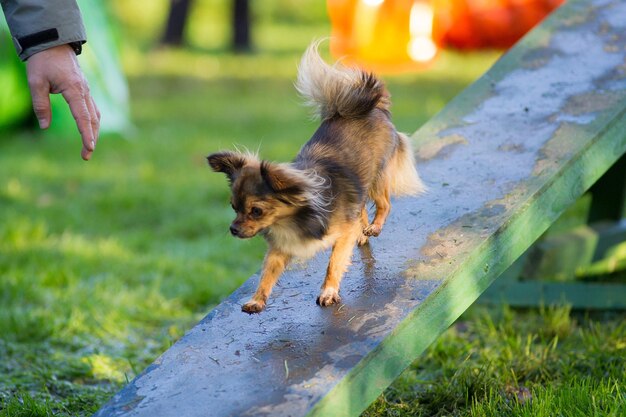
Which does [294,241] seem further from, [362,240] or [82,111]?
[82,111]

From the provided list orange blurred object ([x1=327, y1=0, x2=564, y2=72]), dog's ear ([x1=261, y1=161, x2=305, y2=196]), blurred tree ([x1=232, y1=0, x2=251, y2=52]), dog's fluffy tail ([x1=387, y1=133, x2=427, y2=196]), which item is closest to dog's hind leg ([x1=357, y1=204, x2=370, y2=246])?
dog's fluffy tail ([x1=387, y1=133, x2=427, y2=196])

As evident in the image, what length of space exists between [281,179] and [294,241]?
0.26 m

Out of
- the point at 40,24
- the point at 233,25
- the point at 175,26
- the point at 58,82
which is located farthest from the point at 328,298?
the point at 175,26

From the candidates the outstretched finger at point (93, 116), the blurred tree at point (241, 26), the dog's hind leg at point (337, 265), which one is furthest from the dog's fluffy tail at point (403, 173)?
the blurred tree at point (241, 26)

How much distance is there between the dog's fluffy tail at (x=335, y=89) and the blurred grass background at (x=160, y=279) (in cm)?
34

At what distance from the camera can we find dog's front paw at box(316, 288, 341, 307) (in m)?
3.01

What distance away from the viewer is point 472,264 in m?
3.04

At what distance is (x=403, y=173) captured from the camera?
348cm

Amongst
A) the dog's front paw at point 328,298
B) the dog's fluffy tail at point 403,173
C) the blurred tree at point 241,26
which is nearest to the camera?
the dog's front paw at point 328,298

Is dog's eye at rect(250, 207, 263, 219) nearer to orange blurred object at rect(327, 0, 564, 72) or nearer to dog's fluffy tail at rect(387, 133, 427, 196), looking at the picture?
dog's fluffy tail at rect(387, 133, 427, 196)

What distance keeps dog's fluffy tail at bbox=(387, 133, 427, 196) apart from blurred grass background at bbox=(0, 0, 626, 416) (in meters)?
0.42

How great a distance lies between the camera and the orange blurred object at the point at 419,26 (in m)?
12.0

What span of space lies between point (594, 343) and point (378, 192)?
1214 millimetres

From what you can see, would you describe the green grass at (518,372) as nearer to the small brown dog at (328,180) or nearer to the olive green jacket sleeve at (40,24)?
the small brown dog at (328,180)
